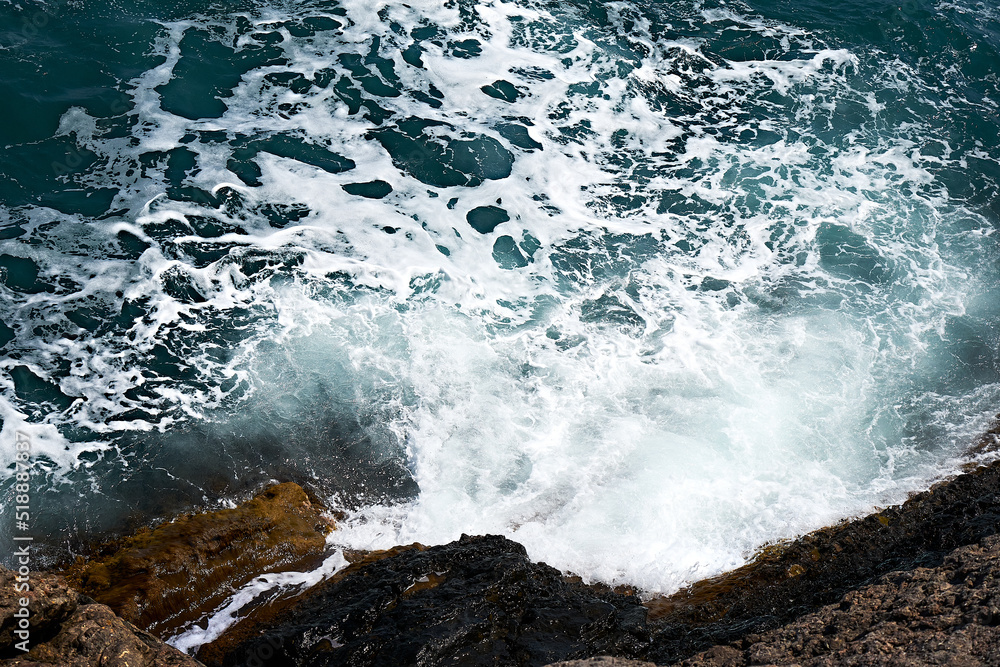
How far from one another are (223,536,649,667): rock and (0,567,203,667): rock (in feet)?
4.49

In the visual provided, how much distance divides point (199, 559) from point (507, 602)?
12.5 ft

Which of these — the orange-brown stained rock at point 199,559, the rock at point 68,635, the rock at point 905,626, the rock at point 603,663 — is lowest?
the orange-brown stained rock at point 199,559

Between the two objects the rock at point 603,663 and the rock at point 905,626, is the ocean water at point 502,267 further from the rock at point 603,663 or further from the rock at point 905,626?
the rock at point 603,663

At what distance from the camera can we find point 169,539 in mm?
8750

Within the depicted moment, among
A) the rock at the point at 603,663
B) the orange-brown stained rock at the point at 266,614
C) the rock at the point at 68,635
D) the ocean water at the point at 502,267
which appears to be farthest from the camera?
the ocean water at the point at 502,267

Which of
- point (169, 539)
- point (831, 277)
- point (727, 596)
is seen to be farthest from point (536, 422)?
point (831, 277)

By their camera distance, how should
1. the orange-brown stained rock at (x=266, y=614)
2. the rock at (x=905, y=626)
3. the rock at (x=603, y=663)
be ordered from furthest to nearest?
the orange-brown stained rock at (x=266, y=614), the rock at (x=603, y=663), the rock at (x=905, y=626)

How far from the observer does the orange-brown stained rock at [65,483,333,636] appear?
321 inches

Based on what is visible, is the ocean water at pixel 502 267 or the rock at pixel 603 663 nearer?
the rock at pixel 603 663

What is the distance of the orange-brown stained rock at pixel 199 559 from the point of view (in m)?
8.16

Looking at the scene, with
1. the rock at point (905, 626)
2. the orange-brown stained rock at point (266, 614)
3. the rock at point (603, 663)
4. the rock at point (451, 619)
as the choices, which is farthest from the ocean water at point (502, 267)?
the rock at point (603, 663)

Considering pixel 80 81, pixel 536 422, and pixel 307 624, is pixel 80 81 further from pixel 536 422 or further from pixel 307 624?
pixel 307 624

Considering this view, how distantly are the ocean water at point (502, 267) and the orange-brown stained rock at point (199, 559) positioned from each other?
21.9 inches

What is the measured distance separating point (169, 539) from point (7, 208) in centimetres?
780
